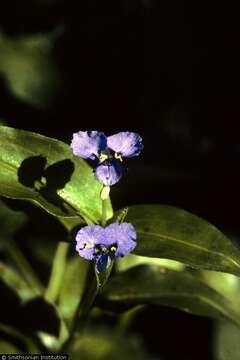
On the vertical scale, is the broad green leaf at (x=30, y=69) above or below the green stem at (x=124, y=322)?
above

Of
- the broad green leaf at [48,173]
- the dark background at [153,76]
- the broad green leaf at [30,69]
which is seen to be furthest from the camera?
the dark background at [153,76]

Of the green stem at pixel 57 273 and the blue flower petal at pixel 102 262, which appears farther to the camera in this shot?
the green stem at pixel 57 273

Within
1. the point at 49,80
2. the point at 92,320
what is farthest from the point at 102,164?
the point at 49,80

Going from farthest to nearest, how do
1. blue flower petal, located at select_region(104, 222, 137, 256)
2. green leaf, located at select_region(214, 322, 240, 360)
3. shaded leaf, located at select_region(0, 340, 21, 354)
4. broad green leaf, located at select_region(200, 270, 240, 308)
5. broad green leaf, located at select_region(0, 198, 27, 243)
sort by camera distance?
1. broad green leaf, located at select_region(200, 270, 240, 308)
2. green leaf, located at select_region(214, 322, 240, 360)
3. shaded leaf, located at select_region(0, 340, 21, 354)
4. broad green leaf, located at select_region(0, 198, 27, 243)
5. blue flower petal, located at select_region(104, 222, 137, 256)

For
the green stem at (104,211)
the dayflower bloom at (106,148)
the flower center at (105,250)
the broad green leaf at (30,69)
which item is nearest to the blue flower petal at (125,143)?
the dayflower bloom at (106,148)

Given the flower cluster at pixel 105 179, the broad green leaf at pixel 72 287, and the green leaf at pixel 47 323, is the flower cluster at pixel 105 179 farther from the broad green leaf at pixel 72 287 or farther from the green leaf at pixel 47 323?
the broad green leaf at pixel 72 287

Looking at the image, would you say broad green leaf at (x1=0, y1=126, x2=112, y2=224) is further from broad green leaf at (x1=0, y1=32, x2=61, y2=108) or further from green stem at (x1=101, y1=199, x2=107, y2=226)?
broad green leaf at (x1=0, y1=32, x2=61, y2=108)

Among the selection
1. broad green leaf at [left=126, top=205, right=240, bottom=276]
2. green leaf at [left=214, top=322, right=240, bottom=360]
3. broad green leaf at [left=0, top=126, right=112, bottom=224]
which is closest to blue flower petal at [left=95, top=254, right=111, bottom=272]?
broad green leaf at [left=126, top=205, right=240, bottom=276]
